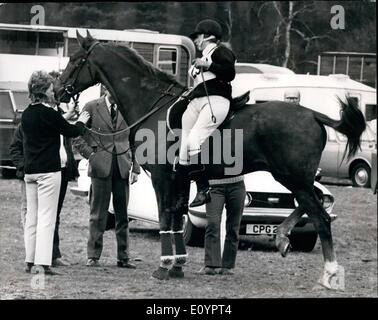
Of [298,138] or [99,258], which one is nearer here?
[298,138]

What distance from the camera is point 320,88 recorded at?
55.9 feet

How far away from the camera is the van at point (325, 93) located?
16297 mm

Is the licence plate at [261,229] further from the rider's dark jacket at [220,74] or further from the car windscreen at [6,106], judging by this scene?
the car windscreen at [6,106]

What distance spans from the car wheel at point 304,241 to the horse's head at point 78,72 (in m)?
3.56

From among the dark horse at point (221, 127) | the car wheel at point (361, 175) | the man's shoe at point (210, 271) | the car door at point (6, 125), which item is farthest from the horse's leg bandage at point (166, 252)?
the car wheel at point (361, 175)

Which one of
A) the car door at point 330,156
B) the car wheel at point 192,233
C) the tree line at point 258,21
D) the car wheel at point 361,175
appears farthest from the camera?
the car wheel at point 361,175

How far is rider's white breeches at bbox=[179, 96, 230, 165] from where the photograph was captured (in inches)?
364

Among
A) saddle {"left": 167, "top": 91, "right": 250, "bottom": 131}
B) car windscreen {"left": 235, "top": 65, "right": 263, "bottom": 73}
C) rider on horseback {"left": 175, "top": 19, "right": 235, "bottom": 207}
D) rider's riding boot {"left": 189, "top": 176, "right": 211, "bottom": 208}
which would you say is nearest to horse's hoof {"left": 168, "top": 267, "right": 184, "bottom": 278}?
rider's riding boot {"left": 189, "top": 176, "right": 211, "bottom": 208}

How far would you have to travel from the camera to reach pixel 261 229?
1095 centimetres

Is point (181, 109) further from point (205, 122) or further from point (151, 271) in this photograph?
point (151, 271)

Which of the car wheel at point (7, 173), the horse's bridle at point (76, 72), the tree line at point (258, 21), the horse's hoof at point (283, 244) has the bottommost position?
the horse's hoof at point (283, 244)
